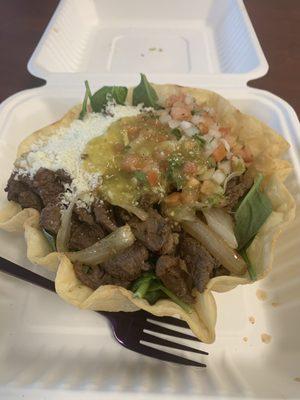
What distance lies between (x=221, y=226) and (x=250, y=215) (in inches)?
6.3

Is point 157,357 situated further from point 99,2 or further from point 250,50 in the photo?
point 99,2

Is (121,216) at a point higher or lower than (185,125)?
lower

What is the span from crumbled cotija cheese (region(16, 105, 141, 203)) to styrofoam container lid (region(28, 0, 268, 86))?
78 cm

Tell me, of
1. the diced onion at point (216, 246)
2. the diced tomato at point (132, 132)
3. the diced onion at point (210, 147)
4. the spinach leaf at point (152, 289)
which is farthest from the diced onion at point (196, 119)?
the spinach leaf at point (152, 289)

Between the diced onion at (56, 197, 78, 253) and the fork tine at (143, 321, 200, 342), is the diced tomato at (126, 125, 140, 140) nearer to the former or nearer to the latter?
the diced onion at (56, 197, 78, 253)

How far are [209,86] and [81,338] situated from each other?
1.68 m

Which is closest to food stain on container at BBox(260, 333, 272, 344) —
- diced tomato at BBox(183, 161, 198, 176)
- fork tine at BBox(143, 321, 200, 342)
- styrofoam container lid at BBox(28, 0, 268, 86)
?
fork tine at BBox(143, 321, 200, 342)

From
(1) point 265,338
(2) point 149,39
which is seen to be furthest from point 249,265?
(2) point 149,39

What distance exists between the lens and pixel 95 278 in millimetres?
1454

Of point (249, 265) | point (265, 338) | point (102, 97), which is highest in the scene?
point (102, 97)

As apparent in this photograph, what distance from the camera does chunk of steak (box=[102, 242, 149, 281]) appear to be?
4.58ft

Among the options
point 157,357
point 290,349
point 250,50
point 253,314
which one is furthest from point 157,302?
point 250,50

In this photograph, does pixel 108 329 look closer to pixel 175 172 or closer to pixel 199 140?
pixel 175 172

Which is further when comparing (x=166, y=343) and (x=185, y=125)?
(x=185, y=125)
